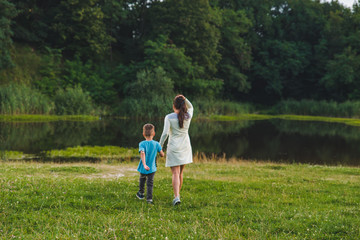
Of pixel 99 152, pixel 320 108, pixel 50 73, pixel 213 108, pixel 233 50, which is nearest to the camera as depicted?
pixel 99 152

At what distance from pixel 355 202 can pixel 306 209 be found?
1.81 metres

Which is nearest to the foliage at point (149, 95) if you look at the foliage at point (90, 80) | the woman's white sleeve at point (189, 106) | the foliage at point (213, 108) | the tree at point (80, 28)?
the foliage at point (90, 80)

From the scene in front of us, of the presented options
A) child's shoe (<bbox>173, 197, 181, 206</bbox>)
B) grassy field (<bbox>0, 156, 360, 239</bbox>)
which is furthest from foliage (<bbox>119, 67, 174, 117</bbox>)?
child's shoe (<bbox>173, 197, 181, 206</bbox>)

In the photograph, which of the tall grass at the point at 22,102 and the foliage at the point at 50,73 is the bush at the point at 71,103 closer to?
the tall grass at the point at 22,102

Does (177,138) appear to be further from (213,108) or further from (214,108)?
(214,108)

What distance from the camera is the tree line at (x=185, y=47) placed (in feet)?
164

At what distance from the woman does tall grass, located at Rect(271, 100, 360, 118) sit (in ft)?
168

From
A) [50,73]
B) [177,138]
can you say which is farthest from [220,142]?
[50,73]

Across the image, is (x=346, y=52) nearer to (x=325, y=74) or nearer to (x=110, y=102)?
(x=325, y=74)

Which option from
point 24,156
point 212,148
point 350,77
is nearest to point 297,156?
point 212,148

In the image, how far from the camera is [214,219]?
6.49 metres

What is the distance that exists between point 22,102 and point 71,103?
5892 mm

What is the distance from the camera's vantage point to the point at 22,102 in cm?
3631

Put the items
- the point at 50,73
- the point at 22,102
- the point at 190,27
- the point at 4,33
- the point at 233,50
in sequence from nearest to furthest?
the point at 22,102
the point at 4,33
the point at 50,73
the point at 190,27
the point at 233,50
